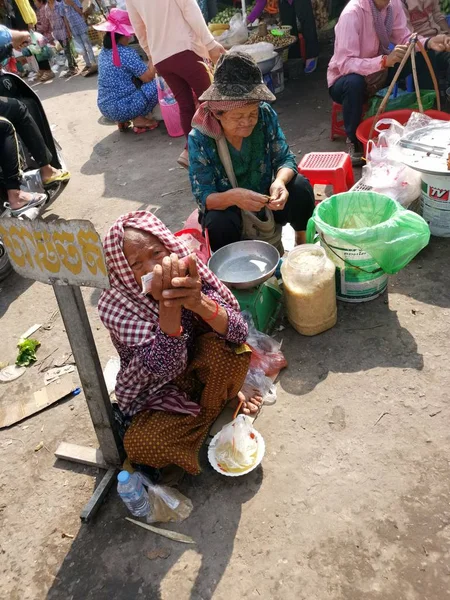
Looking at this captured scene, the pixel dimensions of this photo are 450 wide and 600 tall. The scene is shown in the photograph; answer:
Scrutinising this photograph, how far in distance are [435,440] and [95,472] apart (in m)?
1.59

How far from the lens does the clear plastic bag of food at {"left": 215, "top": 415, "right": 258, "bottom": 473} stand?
7.72 feet

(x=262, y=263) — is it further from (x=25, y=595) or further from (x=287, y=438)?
(x=25, y=595)

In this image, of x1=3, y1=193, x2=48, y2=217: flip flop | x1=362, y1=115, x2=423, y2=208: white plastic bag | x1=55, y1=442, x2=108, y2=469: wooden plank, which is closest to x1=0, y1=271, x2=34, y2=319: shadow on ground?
x1=3, y1=193, x2=48, y2=217: flip flop

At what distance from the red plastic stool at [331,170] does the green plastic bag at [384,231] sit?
0.67 m

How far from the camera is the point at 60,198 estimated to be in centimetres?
537

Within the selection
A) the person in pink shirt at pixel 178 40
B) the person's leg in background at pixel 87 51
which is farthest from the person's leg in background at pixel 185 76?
the person's leg in background at pixel 87 51

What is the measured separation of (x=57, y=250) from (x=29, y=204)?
286 cm

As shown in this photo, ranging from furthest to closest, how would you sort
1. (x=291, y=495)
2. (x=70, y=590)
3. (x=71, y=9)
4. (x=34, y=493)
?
(x=71, y=9), (x=34, y=493), (x=291, y=495), (x=70, y=590)

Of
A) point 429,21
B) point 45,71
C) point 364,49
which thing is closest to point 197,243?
point 364,49

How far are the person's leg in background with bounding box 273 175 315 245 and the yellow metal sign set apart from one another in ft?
5.59

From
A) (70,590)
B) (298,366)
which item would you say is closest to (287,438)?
(298,366)

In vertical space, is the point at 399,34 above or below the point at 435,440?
above

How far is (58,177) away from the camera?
5.25 meters

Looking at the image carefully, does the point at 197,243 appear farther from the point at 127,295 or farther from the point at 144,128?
the point at 144,128
